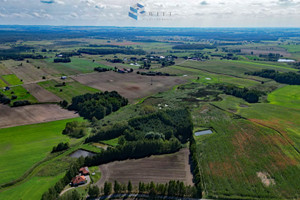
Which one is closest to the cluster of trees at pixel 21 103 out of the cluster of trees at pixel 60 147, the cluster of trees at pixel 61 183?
the cluster of trees at pixel 60 147

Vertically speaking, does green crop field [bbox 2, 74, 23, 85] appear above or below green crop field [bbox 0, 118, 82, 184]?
above

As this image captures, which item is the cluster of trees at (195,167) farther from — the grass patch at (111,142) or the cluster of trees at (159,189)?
the grass patch at (111,142)

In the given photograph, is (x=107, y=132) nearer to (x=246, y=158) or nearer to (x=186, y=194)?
(x=186, y=194)

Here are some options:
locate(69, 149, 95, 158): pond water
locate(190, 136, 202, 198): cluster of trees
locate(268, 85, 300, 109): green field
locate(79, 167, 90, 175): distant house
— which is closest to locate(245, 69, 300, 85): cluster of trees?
locate(268, 85, 300, 109): green field

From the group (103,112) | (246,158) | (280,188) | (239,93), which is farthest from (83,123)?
(239,93)

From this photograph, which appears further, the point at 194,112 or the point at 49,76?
the point at 49,76

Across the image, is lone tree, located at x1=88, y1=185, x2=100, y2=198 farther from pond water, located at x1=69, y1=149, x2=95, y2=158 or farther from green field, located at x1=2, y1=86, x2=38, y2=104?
green field, located at x1=2, y1=86, x2=38, y2=104

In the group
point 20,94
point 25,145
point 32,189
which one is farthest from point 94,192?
point 20,94
